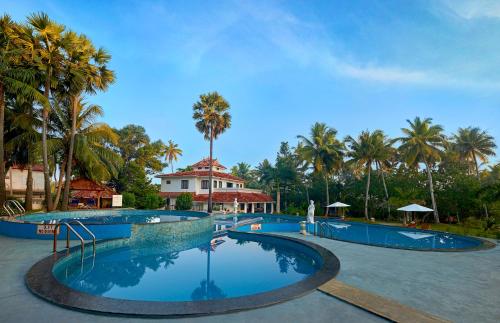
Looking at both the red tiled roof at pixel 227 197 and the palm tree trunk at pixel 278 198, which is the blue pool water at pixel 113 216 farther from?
the palm tree trunk at pixel 278 198

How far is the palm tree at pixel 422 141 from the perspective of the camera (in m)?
29.3

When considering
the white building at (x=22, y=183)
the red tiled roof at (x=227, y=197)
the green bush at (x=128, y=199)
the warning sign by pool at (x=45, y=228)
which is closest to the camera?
the warning sign by pool at (x=45, y=228)

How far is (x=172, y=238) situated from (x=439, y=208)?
89.7 feet

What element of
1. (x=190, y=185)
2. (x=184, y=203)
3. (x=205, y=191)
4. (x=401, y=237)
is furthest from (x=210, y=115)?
(x=401, y=237)

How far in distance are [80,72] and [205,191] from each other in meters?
23.0

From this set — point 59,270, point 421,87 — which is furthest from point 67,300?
point 421,87

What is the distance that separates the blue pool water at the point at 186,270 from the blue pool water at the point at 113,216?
6.87 m

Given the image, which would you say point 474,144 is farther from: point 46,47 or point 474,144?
point 46,47

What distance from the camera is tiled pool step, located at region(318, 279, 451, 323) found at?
15.9 ft

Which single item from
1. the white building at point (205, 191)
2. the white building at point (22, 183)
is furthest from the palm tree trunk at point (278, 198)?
the white building at point (22, 183)

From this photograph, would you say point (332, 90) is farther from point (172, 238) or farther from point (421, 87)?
point (172, 238)

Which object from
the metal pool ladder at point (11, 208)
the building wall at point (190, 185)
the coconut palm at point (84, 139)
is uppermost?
the coconut palm at point (84, 139)

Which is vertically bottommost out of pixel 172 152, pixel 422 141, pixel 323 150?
pixel 323 150

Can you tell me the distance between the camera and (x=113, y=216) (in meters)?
26.5
